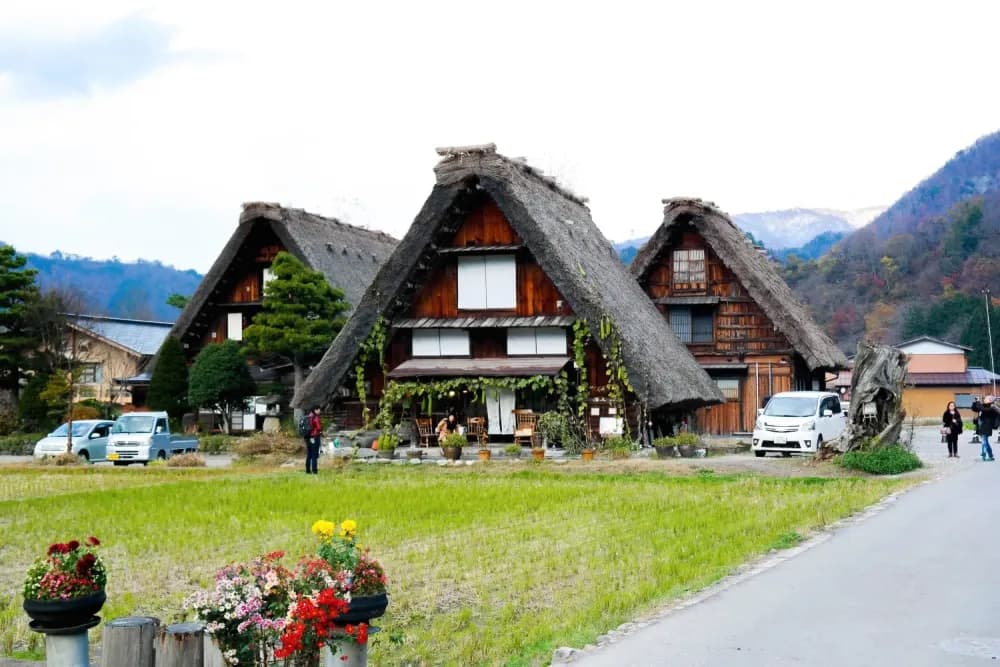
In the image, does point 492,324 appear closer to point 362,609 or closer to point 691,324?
point 691,324

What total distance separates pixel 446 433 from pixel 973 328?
181 feet

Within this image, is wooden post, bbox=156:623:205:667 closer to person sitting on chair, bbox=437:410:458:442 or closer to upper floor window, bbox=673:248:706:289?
person sitting on chair, bbox=437:410:458:442

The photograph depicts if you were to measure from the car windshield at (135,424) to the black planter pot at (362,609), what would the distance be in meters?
24.8

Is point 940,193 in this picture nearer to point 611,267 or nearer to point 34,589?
point 611,267

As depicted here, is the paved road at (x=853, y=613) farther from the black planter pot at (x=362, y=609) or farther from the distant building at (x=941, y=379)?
the distant building at (x=941, y=379)

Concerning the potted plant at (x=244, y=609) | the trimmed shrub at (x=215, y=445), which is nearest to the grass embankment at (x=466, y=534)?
the potted plant at (x=244, y=609)

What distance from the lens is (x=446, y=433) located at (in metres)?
28.7

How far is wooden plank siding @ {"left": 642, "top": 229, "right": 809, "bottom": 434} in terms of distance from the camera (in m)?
36.1

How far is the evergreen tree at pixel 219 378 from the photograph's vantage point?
3672 centimetres

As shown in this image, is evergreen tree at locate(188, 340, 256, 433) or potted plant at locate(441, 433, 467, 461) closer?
potted plant at locate(441, 433, 467, 461)

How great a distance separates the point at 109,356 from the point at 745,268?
2739 cm

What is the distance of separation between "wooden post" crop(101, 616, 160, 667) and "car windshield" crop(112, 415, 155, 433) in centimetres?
2441

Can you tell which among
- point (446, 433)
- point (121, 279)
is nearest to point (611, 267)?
point (446, 433)

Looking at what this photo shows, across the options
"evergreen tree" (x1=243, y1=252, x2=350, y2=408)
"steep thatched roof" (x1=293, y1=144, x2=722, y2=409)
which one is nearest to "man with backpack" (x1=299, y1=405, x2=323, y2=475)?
"steep thatched roof" (x1=293, y1=144, x2=722, y2=409)
